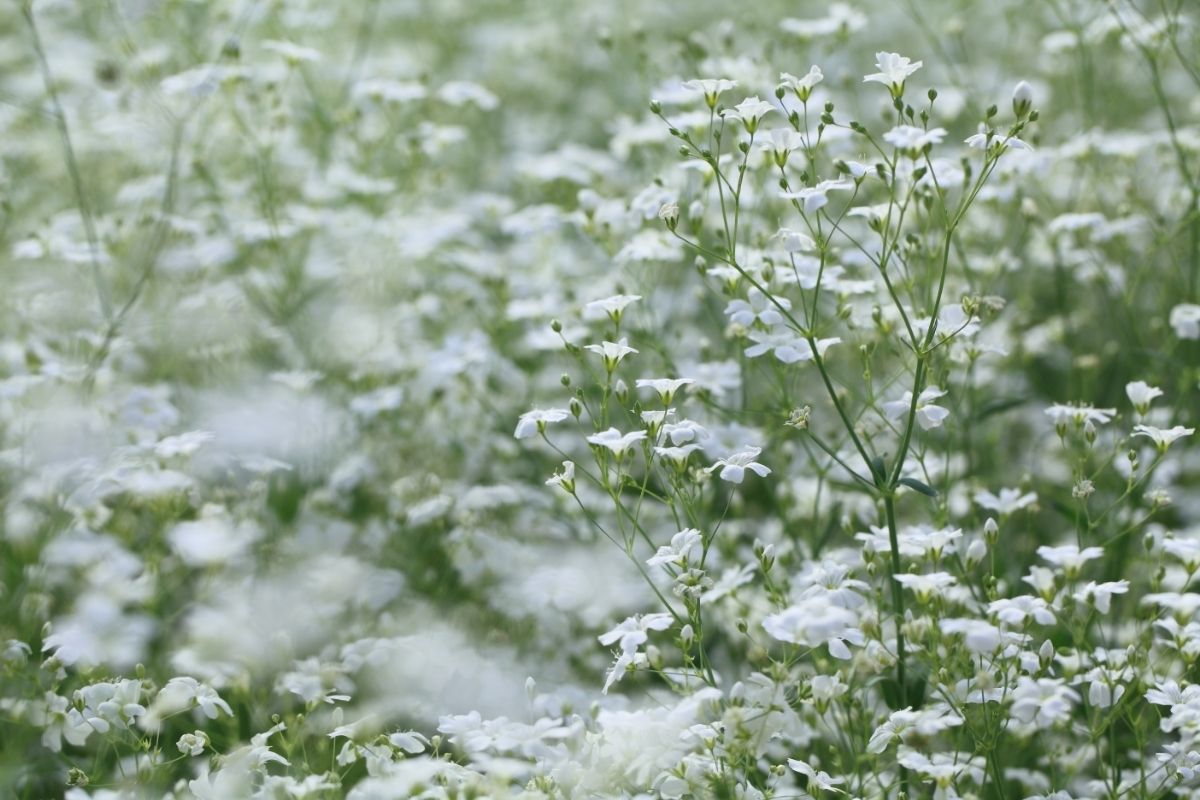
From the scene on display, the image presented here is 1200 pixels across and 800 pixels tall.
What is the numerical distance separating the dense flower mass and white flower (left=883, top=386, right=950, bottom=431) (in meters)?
0.01

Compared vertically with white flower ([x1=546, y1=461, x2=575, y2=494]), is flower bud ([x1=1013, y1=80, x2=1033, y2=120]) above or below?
above

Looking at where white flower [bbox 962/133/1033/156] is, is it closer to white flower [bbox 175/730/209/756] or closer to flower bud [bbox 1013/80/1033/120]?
flower bud [bbox 1013/80/1033/120]

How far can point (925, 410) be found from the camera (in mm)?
3203

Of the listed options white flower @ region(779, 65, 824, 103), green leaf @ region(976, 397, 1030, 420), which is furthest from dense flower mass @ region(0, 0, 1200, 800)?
green leaf @ region(976, 397, 1030, 420)

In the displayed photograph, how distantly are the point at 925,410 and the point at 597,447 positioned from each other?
2.85 feet

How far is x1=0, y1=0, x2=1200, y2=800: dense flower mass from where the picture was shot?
298 cm

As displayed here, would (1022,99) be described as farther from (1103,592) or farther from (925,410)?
(1103,592)

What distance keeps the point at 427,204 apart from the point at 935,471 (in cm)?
302

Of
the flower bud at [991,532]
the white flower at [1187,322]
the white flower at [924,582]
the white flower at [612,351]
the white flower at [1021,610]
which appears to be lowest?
the white flower at [1021,610]

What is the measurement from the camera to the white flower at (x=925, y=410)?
3184mm

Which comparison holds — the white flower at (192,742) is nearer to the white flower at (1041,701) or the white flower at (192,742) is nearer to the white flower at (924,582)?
the white flower at (924,582)

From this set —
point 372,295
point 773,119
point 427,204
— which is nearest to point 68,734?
point 372,295

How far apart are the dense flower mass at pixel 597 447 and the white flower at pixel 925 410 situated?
0.01 m

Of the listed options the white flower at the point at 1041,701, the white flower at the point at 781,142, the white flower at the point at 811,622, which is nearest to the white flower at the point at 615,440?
the white flower at the point at 811,622
